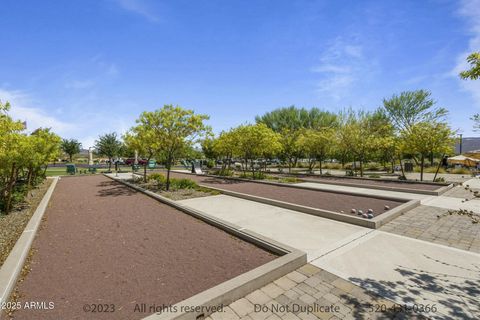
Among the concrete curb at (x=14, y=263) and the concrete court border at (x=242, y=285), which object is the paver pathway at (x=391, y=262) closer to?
the concrete court border at (x=242, y=285)

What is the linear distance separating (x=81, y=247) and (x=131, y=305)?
9.96ft

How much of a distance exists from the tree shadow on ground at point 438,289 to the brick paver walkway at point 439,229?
1.46m

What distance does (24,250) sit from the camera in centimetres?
480

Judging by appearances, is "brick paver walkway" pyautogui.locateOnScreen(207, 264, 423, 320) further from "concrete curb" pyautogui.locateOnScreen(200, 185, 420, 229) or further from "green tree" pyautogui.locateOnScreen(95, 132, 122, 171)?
"green tree" pyautogui.locateOnScreen(95, 132, 122, 171)

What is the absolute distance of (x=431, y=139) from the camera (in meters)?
16.2

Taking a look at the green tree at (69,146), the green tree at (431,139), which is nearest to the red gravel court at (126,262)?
the green tree at (431,139)

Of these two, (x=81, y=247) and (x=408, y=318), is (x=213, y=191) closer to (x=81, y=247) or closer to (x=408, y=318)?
(x=81, y=247)

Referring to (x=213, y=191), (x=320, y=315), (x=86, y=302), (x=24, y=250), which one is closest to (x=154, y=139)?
(x=213, y=191)

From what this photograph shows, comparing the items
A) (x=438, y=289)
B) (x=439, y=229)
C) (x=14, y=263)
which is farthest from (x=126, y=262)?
(x=439, y=229)

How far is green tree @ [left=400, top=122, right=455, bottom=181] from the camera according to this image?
16.0 meters

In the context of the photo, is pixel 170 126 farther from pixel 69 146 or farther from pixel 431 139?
pixel 69 146

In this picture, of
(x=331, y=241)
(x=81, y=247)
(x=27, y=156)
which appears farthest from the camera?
(x=27, y=156)

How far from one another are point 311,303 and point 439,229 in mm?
5765

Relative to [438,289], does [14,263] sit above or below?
above
